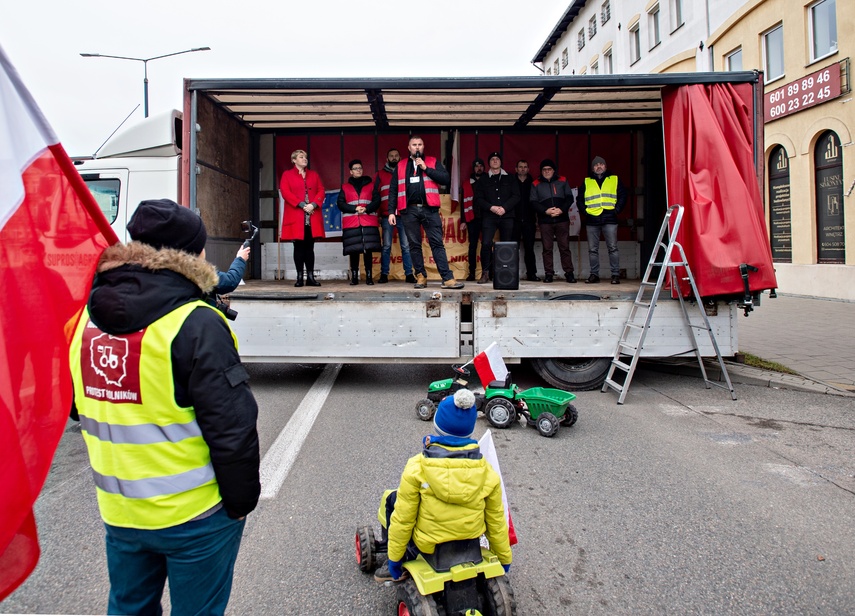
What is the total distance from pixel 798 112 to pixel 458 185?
37.7 feet

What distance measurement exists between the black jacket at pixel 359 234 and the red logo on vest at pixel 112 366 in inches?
281

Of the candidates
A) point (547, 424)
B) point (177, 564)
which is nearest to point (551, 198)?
point (547, 424)

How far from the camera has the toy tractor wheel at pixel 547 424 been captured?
5.39 meters

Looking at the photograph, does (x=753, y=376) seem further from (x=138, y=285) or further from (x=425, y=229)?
(x=138, y=285)

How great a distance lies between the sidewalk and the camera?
780cm

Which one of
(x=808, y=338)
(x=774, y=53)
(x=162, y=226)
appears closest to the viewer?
(x=162, y=226)

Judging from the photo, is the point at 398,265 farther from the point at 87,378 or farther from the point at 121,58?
the point at 121,58

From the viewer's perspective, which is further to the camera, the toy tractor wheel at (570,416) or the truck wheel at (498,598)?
the toy tractor wheel at (570,416)

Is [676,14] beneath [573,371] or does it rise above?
above

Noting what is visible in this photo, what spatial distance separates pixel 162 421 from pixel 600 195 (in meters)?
Answer: 8.13

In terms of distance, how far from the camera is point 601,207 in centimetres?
910

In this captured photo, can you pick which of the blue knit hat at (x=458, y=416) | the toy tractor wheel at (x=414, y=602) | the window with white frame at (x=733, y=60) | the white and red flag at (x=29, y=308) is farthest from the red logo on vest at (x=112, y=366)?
the window with white frame at (x=733, y=60)

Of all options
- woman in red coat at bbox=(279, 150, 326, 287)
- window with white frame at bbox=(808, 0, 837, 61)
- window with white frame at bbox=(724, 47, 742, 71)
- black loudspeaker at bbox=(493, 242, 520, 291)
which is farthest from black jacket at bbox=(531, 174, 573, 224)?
window with white frame at bbox=(724, 47, 742, 71)

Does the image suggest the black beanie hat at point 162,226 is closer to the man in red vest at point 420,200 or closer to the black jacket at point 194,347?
the black jacket at point 194,347
